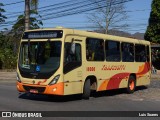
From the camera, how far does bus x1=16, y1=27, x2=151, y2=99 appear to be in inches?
597

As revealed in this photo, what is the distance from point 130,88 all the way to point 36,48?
651 centimetres

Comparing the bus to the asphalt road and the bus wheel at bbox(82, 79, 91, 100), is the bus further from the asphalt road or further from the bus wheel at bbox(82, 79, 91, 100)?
the asphalt road

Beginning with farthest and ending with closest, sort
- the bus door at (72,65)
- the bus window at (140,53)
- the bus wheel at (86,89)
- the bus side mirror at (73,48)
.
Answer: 1. the bus window at (140,53)
2. the bus wheel at (86,89)
3. the bus side mirror at (73,48)
4. the bus door at (72,65)

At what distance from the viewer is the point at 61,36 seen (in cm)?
1534

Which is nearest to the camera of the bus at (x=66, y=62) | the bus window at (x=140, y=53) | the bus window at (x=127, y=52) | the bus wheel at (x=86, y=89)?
the bus at (x=66, y=62)

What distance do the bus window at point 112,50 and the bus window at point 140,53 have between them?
6.90ft

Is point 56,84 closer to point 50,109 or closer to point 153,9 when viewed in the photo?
point 50,109

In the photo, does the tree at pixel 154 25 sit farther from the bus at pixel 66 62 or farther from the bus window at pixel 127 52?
the bus at pixel 66 62

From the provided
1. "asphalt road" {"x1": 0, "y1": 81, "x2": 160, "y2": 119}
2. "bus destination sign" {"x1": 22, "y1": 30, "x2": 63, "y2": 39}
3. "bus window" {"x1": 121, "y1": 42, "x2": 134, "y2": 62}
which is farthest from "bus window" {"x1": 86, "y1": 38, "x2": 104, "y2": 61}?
"bus window" {"x1": 121, "y1": 42, "x2": 134, "y2": 62}

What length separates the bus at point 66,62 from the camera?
15164 mm

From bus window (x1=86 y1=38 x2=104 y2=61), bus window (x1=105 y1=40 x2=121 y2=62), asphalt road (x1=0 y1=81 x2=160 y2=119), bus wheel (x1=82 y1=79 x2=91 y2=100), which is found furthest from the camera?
bus window (x1=105 y1=40 x2=121 y2=62)

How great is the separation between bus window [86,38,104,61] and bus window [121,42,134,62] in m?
2.09

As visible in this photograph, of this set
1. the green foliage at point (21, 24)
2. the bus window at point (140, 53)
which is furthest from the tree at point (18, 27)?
the bus window at point (140, 53)

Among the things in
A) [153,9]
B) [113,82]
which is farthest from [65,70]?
[153,9]
